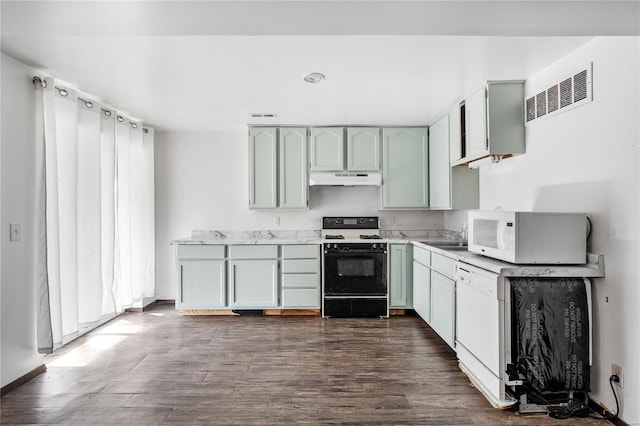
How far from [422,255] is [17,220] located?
138 inches

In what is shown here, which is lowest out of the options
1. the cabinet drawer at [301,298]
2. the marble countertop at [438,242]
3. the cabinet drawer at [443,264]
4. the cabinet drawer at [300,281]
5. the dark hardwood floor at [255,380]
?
the dark hardwood floor at [255,380]

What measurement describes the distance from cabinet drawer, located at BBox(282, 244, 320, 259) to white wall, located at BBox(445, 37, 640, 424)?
2.38 meters

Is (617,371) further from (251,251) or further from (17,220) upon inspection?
(17,220)

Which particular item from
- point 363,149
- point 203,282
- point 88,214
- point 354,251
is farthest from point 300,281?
point 88,214

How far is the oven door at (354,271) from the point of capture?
3.92 metres

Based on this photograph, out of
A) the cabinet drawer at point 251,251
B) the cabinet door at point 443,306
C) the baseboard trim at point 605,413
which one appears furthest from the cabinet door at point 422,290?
the cabinet drawer at point 251,251

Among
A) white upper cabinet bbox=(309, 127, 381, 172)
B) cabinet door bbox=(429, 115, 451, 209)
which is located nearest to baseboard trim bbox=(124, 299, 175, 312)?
white upper cabinet bbox=(309, 127, 381, 172)

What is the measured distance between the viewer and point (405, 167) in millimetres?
4254

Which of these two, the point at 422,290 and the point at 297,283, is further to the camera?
the point at 297,283

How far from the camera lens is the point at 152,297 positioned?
14.4 feet

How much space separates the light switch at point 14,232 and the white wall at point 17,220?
0.08ft

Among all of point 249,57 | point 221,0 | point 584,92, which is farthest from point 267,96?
point 584,92

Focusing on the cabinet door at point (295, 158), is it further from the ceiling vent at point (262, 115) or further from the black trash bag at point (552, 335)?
the black trash bag at point (552, 335)

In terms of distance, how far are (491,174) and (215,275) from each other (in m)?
3.17
